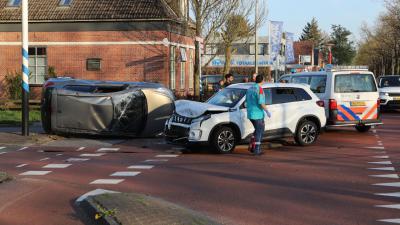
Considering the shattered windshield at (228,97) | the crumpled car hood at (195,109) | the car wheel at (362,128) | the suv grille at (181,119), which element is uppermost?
the shattered windshield at (228,97)

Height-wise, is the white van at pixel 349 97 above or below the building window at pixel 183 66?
below

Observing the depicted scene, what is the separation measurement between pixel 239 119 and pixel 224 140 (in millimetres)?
626

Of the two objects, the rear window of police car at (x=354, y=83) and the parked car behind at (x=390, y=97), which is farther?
the parked car behind at (x=390, y=97)

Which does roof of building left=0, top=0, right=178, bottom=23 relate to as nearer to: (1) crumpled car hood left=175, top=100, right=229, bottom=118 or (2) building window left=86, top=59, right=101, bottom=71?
(2) building window left=86, top=59, right=101, bottom=71

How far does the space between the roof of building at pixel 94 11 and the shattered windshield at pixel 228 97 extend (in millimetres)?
15016

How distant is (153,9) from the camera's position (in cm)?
2866

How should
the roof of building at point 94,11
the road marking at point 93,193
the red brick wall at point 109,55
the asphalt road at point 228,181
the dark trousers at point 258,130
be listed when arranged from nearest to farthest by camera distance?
the asphalt road at point 228,181, the road marking at point 93,193, the dark trousers at point 258,130, the roof of building at point 94,11, the red brick wall at point 109,55

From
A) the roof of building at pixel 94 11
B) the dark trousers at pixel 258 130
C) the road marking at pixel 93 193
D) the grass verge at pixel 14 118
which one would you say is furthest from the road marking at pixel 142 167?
the roof of building at pixel 94 11

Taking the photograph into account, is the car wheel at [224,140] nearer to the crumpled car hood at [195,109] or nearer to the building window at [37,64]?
the crumpled car hood at [195,109]

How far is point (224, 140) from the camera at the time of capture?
41.5ft

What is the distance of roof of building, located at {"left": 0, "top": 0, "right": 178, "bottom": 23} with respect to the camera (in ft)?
93.6

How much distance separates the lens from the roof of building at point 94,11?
28516 millimetres

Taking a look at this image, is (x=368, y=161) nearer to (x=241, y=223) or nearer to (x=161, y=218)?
(x=241, y=223)

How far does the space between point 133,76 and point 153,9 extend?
146 inches
